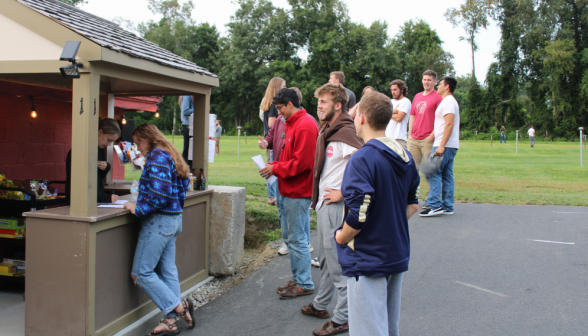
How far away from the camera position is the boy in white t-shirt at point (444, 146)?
7059mm

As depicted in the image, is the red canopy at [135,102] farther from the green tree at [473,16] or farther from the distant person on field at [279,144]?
the green tree at [473,16]

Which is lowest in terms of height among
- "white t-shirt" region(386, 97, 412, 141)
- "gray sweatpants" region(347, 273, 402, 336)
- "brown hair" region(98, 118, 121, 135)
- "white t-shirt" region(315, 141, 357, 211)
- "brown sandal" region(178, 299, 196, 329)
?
"brown sandal" region(178, 299, 196, 329)

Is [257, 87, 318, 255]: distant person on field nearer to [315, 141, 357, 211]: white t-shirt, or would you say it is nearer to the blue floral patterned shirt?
[315, 141, 357, 211]: white t-shirt

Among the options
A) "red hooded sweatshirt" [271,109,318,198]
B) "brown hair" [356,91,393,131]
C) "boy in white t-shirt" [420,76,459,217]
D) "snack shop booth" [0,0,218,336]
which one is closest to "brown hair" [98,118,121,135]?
"snack shop booth" [0,0,218,336]

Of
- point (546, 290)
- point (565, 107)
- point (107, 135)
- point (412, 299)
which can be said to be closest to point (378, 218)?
point (412, 299)

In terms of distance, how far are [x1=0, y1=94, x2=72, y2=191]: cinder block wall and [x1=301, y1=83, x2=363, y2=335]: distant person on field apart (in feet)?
13.8

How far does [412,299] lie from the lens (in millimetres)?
4219

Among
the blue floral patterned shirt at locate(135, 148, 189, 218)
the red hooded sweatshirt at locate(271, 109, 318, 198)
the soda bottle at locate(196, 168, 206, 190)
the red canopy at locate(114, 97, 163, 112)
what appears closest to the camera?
the blue floral patterned shirt at locate(135, 148, 189, 218)

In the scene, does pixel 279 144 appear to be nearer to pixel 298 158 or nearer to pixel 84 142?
pixel 298 158

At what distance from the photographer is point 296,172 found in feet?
13.3

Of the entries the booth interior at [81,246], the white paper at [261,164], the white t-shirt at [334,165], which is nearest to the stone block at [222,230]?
the booth interior at [81,246]

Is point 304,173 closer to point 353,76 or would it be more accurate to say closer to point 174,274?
point 174,274

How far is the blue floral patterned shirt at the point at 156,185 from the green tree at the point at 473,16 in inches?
2141

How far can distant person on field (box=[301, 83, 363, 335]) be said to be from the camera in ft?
11.5
